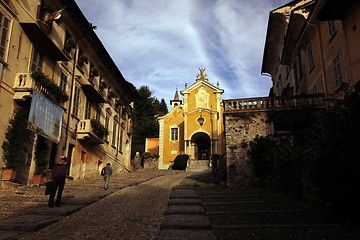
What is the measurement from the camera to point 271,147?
14.6 metres

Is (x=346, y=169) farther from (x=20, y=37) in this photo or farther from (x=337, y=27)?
(x=20, y=37)

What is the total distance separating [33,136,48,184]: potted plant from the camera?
44.5 feet

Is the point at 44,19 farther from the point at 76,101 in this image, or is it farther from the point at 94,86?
the point at 94,86

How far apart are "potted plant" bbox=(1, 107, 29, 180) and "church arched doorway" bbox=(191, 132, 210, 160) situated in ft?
81.9

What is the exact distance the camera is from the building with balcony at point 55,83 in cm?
1262

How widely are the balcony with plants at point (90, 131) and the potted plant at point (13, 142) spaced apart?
561cm

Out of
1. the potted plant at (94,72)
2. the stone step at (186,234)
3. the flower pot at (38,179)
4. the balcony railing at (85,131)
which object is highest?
the potted plant at (94,72)

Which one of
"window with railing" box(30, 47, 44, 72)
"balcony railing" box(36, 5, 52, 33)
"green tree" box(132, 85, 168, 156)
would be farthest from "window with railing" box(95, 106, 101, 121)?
"green tree" box(132, 85, 168, 156)

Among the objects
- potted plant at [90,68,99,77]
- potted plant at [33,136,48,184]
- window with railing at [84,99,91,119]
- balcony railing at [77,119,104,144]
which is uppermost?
potted plant at [90,68,99,77]

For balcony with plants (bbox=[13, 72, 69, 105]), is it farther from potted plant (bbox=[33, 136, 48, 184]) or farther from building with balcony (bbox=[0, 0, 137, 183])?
potted plant (bbox=[33, 136, 48, 184])

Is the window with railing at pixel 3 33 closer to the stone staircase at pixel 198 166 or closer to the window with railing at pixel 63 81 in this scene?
the window with railing at pixel 63 81

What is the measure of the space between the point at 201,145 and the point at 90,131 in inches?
807

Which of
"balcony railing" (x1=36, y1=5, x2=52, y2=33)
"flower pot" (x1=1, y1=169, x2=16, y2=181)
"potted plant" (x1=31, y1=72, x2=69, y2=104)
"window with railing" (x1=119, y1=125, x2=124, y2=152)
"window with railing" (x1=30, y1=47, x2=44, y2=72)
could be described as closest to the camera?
"flower pot" (x1=1, y1=169, x2=16, y2=181)

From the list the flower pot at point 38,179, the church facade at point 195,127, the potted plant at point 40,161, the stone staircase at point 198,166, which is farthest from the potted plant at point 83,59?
the church facade at point 195,127
